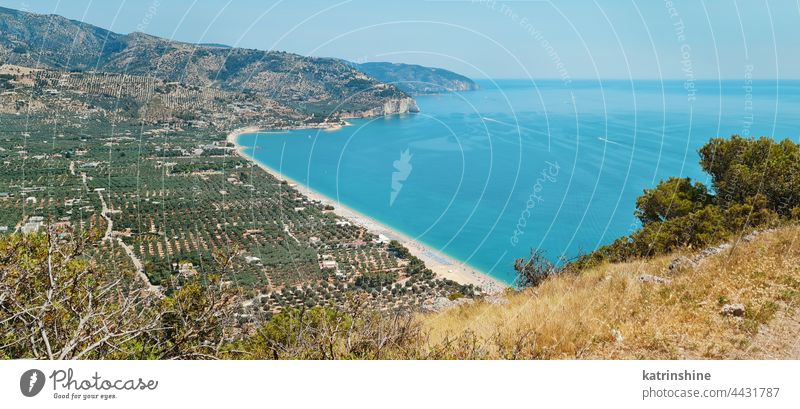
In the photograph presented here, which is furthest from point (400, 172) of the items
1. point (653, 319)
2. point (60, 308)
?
point (60, 308)

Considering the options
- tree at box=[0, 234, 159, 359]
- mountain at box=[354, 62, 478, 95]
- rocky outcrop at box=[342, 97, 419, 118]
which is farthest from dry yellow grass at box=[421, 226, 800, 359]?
rocky outcrop at box=[342, 97, 419, 118]

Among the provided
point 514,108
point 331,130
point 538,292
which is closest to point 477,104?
point 514,108

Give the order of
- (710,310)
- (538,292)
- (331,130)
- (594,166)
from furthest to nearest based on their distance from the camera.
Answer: (331,130), (594,166), (538,292), (710,310)

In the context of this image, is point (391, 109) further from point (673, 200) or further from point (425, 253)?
point (673, 200)

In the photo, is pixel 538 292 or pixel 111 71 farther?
pixel 111 71
